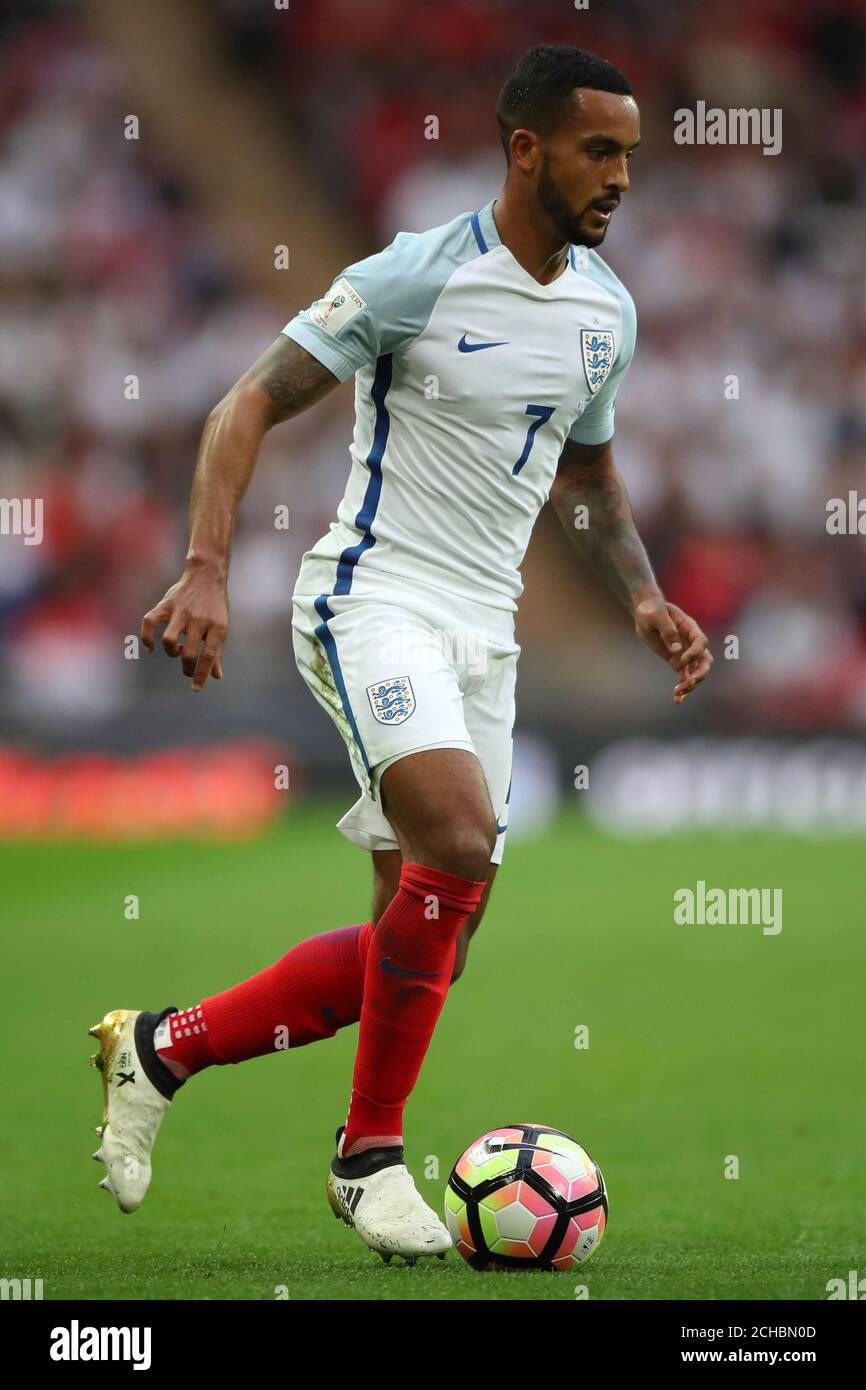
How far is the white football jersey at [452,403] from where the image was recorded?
4.18 m

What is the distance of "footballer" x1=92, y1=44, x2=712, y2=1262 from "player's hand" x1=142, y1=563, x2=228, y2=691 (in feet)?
0.05

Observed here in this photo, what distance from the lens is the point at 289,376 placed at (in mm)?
4027

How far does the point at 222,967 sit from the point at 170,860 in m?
4.76

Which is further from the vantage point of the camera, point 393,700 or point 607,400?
point 607,400

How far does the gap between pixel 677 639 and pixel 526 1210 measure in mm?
1384

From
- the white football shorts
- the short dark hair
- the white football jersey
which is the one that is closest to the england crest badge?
the white football jersey

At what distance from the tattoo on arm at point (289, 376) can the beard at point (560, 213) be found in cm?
63

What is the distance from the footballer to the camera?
3.92 metres

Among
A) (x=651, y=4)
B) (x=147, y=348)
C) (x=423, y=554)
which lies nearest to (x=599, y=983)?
(x=423, y=554)

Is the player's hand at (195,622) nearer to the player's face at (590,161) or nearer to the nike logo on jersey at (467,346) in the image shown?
the nike logo on jersey at (467,346)

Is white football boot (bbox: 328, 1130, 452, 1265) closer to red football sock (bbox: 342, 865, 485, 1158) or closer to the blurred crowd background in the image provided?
red football sock (bbox: 342, 865, 485, 1158)

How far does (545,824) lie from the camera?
14875 mm

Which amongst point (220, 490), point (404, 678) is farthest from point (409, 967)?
point (220, 490)

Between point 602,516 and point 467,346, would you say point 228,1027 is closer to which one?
point 602,516
